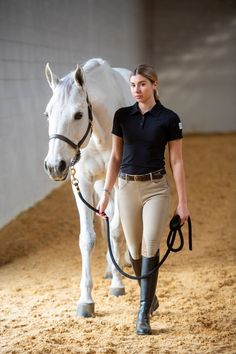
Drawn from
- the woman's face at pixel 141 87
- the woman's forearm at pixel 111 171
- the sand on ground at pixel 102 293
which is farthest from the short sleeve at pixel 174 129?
the sand on ground at pixel 102 293

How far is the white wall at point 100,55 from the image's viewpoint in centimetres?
666

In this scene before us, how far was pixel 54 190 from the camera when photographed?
8.50 metres

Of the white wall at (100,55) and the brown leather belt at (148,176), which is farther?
the white wall at (100,55)

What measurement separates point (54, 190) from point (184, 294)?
14.4 ft

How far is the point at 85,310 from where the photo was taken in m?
3.99

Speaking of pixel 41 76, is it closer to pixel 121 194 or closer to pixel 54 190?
→ pixel 54 190

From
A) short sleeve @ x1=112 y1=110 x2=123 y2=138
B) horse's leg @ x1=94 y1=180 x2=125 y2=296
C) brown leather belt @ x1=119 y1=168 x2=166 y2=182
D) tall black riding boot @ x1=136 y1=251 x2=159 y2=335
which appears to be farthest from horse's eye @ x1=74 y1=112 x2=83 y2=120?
horse's leg @ x1=94 y1=180 x2=125 y2=296

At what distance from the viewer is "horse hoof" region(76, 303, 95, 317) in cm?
398

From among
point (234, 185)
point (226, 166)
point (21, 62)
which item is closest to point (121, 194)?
point (21, 62)

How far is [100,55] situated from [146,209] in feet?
27.7

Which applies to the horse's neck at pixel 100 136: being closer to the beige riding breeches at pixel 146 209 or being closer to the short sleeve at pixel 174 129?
the beige riding breeches at pixel 146 209

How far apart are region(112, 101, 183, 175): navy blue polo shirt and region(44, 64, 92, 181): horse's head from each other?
28 centimetres

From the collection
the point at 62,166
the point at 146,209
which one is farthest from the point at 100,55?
the point at 146,209

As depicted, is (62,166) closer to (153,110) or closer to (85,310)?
(153,110)
